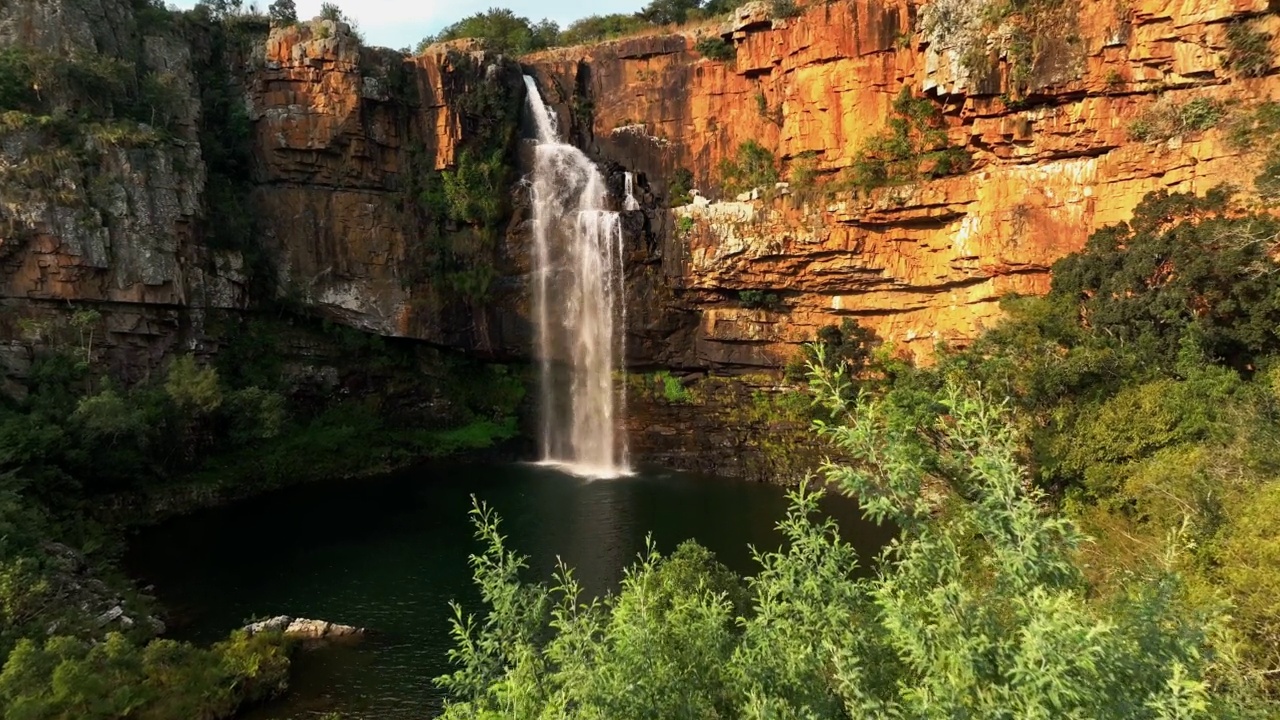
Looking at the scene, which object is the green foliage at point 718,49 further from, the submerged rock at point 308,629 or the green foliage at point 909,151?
the submerged rock at point 308,629

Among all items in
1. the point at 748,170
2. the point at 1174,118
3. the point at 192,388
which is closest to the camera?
the point at 1174,118

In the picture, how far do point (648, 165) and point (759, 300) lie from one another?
24.2 feet

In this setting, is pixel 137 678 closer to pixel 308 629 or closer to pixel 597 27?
pixel 308 629

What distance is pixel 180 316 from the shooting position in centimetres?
2270

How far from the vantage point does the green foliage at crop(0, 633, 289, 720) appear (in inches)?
336

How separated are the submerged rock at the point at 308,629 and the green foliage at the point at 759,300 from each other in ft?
55.7

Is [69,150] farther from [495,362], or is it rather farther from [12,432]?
[495,362]

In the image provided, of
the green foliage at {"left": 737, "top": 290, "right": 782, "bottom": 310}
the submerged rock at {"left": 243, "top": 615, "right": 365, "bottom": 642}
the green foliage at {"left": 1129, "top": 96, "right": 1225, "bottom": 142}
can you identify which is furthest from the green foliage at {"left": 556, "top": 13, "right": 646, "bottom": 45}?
the submerged rock at {"left": 243, "top": 615, "right": 365, "bottom": 642}

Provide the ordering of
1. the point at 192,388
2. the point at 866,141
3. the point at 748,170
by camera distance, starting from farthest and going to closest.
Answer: the point at 748,170 < the point at 866,141 < the point at 192,388

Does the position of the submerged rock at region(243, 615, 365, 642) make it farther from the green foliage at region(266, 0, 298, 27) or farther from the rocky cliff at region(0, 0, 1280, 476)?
the green foliage at region(266, 0, 298, 27)

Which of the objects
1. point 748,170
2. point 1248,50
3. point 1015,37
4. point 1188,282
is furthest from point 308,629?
point 1248,50

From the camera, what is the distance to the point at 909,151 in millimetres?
21938

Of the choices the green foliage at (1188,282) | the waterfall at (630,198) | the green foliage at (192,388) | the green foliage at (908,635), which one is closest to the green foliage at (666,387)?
the waterfall at (630,198)

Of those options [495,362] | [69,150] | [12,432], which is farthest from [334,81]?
[12,432]
